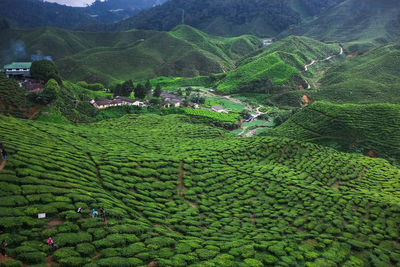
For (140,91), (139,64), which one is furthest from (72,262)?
(139,64)

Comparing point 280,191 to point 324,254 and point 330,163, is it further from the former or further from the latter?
point 330,163

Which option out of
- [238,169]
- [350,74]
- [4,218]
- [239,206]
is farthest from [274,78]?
[4,218]

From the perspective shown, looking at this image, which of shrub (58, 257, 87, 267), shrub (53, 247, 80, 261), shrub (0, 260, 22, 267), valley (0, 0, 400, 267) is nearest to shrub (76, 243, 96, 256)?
valley (0, 0, 400, 267)

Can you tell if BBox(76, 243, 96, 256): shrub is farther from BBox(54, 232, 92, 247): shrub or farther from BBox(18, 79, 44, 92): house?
BBox(18, 79, 44, 92): house

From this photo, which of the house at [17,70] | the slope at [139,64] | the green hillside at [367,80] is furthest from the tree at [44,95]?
the slope at [139,64]

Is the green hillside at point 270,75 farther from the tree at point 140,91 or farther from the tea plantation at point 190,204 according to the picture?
the tea plantation at point 190,204

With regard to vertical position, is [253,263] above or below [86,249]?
below

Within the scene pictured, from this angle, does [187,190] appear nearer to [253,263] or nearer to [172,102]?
[253,263]
